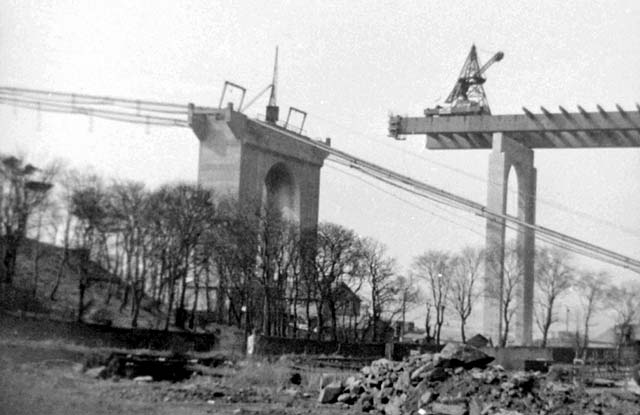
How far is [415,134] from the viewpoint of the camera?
50344 mm

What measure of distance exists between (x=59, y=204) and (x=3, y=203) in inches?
301

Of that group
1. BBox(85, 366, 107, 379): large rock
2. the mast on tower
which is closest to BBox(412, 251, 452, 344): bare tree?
the mast on tower

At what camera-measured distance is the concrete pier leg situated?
49.2 meters

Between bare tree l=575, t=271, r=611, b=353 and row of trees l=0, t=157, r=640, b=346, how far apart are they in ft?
0.36

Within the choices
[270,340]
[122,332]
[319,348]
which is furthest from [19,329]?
[319,348]

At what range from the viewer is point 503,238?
160 ft

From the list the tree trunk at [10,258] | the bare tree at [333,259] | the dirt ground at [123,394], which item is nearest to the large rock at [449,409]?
the dirt ground at [123,394]

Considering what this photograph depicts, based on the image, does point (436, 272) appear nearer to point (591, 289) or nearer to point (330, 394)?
point (591, 289)

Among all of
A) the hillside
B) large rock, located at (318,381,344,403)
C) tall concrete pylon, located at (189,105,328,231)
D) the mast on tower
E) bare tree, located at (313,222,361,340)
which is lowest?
large rock, located at (318,381,344,403)

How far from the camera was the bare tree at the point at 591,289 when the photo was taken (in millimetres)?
57812

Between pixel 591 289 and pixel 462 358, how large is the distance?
40201 mm

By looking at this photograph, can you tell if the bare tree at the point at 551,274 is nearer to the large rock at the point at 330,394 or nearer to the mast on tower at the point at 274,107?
the mast on tower at the point at 274,107

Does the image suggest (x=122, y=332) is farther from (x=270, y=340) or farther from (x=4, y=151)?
(x=4, y=151)

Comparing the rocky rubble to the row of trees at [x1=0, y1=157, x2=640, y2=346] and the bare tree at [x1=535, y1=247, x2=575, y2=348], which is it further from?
the bare tree at [x1=535, y1=247, x2=575, y2=348]
